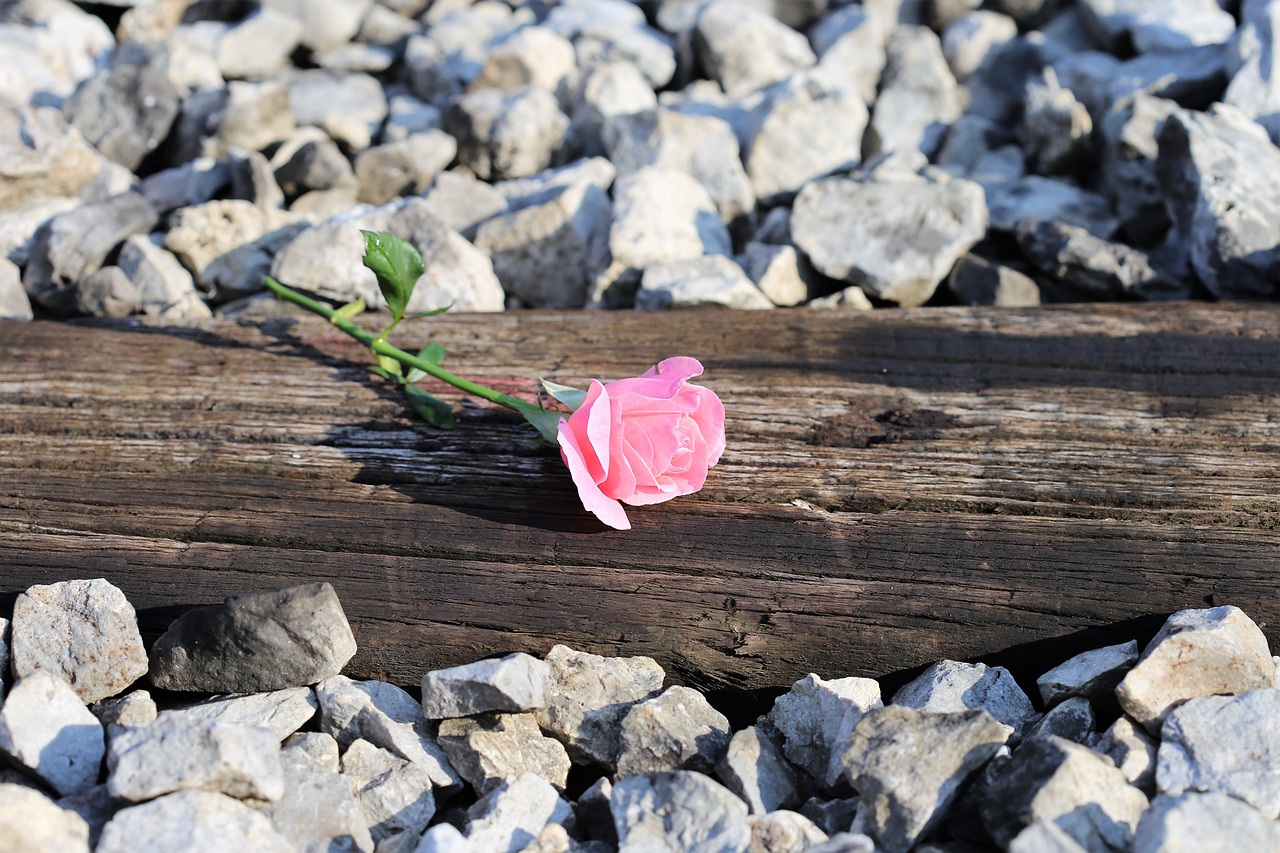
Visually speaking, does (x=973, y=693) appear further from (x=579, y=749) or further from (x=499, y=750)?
(x=499, y=750)

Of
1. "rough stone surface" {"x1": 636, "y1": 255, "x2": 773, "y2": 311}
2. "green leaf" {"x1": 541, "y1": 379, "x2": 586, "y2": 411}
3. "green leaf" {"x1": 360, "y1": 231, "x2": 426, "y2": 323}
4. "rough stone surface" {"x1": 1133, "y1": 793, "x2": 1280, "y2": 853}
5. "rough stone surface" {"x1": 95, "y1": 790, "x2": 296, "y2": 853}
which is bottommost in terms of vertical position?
"rough stone surface" {"x1": 636, "y1": 255, "x2": 773, "y2": 311}

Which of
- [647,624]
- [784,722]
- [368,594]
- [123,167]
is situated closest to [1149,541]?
[784,722]

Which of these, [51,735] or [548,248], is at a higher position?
[51,735]

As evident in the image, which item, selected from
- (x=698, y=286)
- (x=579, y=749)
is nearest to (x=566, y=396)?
(x=579, y=749)

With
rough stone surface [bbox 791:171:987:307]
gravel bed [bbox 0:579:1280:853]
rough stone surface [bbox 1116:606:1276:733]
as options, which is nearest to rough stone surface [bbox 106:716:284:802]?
gravel bed [bbox 0:579:1280:853]

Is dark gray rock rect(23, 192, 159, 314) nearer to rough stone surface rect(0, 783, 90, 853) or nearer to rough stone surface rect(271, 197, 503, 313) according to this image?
rough stone surface rect(271, 197, 503, 313)

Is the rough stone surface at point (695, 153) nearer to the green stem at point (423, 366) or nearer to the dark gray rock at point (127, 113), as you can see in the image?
the green stem at point (423, 366)

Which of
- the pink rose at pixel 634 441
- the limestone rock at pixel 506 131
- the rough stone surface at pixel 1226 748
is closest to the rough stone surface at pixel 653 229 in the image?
the limestone rock at pixel 506 131
